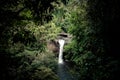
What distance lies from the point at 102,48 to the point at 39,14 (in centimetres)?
450

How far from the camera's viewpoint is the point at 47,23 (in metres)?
9.09

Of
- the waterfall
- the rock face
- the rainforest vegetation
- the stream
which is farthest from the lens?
the rock face

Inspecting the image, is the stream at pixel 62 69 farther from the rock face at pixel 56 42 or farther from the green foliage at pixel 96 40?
the green foliage at pixel 96 40

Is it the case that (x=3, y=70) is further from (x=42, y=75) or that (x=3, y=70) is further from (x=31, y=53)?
(x=31, y=53)

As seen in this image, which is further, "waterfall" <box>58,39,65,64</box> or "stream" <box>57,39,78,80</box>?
"waterfall" <box>58,39,65,64</box>

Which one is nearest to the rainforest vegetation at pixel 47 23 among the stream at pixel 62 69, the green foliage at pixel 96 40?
the green foliage at pixel 96 40

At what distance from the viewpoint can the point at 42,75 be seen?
695 centimetres

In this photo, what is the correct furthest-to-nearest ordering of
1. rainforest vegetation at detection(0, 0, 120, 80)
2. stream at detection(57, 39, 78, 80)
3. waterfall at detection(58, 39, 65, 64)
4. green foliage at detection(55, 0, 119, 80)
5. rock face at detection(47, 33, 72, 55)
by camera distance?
rock face at detection(47, 33, 72, 55) < waterfall at detection(58, 39, 65, 64) < stream at detection(57, 39, 78, 80) < green foliage at detection(55, 0, 119, 80) < rainforest vegetation at detection(0, 0, 120, 80)

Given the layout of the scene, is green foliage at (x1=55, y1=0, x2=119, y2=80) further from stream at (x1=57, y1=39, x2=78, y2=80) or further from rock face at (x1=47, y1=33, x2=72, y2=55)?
rock face at (x1=47, y1=33, x2=72, y2=55)

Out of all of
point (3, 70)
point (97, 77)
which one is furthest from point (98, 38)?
point (3, 70)

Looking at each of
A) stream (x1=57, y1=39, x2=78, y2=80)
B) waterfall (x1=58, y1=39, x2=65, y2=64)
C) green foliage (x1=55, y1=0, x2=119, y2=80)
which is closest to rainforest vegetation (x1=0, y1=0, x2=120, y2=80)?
green foliage (x1=55, y1=0, x2=119, y2=80)

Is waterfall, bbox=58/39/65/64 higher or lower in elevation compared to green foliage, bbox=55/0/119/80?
higher

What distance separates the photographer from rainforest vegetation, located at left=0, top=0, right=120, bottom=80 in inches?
225

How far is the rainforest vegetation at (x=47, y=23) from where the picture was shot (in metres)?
5.72
